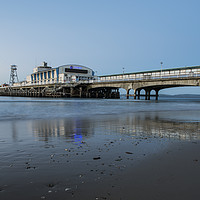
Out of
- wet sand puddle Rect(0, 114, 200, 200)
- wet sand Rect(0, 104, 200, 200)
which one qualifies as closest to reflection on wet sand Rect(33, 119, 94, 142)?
wet sand puddle Rect(0, 114, 200, 200)

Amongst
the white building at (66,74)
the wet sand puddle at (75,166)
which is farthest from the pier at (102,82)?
the wet sand puddle at (75,166)

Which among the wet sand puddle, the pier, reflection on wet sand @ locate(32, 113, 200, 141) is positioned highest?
the pier

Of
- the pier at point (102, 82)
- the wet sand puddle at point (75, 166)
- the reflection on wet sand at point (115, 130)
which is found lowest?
the reflection on wet sand at point (115, 130)

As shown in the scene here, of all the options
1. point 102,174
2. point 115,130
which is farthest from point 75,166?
point 115,130

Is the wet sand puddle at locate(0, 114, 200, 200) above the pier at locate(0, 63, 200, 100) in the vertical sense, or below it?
below

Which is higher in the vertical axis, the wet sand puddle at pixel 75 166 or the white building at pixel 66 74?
the white building at pixel 66 74

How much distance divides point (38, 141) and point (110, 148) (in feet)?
8.78

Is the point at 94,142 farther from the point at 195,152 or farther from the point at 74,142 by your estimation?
the point at 195,152

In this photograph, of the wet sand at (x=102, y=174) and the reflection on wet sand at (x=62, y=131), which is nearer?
the wet sand at (x=102, y=174)

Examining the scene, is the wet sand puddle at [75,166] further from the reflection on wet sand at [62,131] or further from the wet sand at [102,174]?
the reflection on wet sand at [62,131]

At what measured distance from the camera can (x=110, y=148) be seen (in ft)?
20.3

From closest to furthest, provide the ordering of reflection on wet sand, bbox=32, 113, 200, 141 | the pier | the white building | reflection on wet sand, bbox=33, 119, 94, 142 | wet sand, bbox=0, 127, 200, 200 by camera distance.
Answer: wet sand, bbox=0, 127, 200, 200, reflection on wet sand, bbox=33, 119, 94, 142, reflection on wet sand, bbox=32, 113, 200, 141, the pier, the white building

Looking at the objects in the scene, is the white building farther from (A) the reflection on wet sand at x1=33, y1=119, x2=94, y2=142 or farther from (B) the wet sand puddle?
(B) the wet sand puddle

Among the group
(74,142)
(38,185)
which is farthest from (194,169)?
(74,142)
